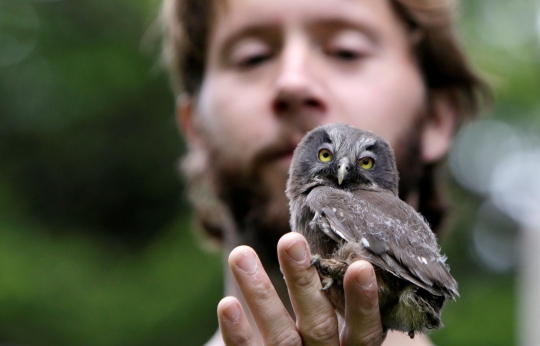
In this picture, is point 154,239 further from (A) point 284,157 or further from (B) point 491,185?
(A) point 284,157

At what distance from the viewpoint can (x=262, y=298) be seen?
7.72ft

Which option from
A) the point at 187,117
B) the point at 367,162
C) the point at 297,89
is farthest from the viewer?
the point at 187,117

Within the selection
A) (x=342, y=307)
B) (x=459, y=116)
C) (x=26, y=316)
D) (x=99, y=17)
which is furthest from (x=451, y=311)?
(x=99, y=17)

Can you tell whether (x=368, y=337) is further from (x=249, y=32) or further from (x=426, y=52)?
(x=426, y=52)

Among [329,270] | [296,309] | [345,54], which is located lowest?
[296,309]

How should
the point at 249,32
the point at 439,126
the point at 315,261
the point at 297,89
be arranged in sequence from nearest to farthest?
1. the point at 315,261
2. the point at 297,89
3. the point at 249,32
4. the point at 439,126

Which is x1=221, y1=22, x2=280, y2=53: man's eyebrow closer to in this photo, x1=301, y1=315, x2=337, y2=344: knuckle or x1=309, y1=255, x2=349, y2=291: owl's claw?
x1=309, y1=255, x2=349, y2=291: owl's claw

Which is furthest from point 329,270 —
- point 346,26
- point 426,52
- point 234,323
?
point 426,52

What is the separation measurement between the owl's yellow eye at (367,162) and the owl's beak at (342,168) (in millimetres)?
108

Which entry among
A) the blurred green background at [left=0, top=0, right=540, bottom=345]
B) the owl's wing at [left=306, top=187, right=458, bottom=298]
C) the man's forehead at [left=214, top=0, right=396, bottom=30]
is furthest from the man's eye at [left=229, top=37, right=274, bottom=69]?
the blurred green background at [left=0, top=0, right=540, bottom=345]

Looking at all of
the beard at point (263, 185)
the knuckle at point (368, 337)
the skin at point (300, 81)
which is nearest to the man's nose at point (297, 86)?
the skin at point (300, 81)

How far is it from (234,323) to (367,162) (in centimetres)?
105

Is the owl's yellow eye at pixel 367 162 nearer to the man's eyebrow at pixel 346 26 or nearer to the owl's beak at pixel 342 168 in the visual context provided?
the owl's beak at pixel 342 168

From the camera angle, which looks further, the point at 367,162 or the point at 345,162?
the point at 367,162
